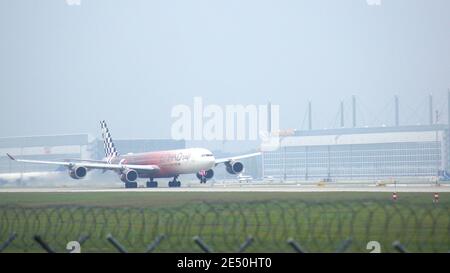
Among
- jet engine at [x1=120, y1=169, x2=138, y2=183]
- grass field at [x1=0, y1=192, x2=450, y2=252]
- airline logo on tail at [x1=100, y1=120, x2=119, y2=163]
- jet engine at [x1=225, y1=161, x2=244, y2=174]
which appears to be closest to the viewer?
grass field at [x1=0, y1=192, x2=450, y2=252]

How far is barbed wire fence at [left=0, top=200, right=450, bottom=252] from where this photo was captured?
1069 inches

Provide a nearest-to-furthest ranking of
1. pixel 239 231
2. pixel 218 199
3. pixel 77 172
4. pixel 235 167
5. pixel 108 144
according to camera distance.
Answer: pixel 239 231
pixel 218 199
pixel 77 172
pixel 235 167
pixel 108 144

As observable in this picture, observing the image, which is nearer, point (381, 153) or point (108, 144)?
point (108, 144)

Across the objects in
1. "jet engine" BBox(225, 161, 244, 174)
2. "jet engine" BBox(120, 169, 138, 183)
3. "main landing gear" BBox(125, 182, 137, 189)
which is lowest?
"main landing gear" BBox(125, 182, 137, 189)

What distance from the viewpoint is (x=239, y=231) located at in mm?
31766

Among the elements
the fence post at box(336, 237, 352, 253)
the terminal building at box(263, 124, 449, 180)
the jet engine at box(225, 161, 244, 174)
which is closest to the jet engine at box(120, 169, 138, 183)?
the jet engine at box(225, 161, 244, 174)

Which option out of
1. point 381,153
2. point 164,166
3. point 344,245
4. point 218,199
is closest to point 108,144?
point 164,166

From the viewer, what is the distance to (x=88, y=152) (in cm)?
14800

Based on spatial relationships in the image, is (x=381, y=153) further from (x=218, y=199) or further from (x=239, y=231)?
Result: (x=239, y=231)

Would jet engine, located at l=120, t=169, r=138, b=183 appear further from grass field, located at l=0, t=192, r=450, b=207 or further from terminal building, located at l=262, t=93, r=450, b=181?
terminal building, located at l=262, t=93, r=450, b=181
